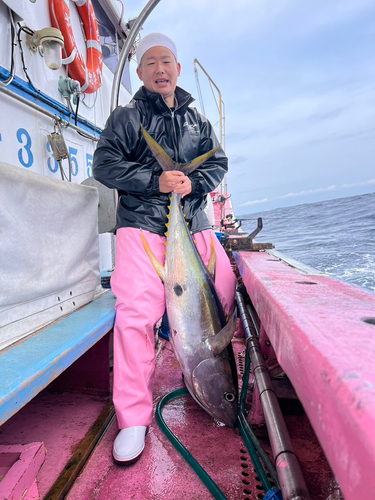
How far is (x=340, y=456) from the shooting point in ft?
1.62

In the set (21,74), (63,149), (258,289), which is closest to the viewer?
(258,289)

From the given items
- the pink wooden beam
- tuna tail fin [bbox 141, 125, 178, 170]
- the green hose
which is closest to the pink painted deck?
the green hose

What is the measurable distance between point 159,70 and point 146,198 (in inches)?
33.5

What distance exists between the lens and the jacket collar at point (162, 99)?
206 cm

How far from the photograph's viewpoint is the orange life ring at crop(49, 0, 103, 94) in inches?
122

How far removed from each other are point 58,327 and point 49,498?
70 cm

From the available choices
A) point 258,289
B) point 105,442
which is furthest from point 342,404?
point 105,442

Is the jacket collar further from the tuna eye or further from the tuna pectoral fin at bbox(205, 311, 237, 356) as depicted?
the tuna pectoral fin at bbox(205, 311, 237, 356)

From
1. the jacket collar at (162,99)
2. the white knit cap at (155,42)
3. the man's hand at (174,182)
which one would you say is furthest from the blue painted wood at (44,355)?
the white knit cap at (155,42)

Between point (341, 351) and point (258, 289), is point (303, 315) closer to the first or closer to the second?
point (341, 351)

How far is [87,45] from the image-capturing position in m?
3.79

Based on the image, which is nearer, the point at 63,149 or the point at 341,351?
the point at 341,351

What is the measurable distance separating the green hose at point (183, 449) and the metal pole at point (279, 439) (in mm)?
350

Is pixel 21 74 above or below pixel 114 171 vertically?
above
